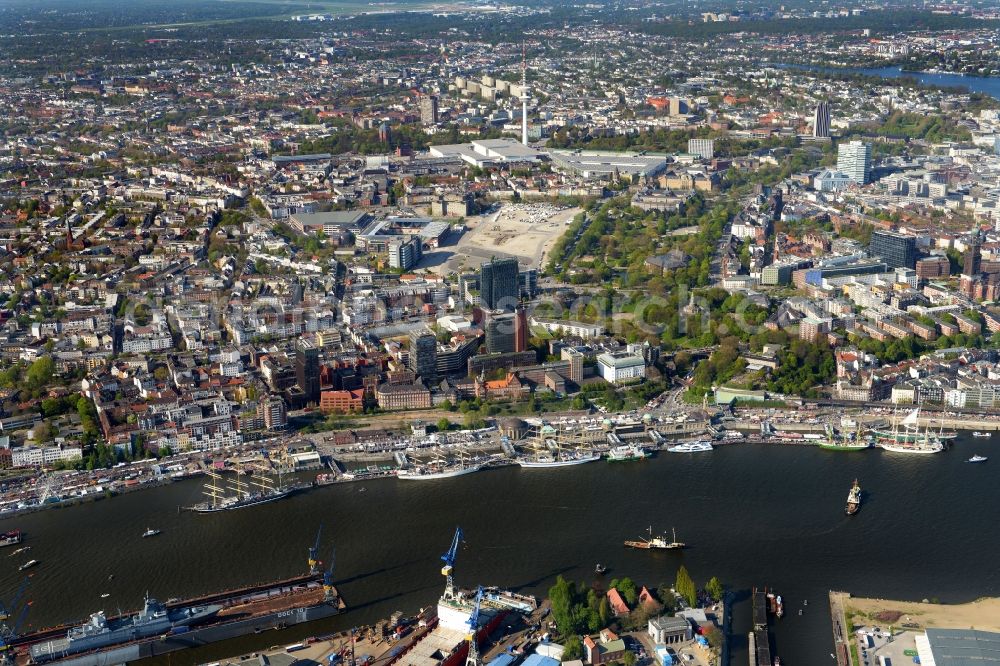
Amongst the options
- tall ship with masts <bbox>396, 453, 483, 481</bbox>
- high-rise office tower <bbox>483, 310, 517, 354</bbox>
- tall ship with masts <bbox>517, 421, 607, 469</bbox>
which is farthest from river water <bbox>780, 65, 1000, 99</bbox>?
tall ship with masts <bbox>396, 453, 483, 481</bbox>

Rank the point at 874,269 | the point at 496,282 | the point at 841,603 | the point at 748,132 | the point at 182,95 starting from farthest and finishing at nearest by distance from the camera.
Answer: the point at 182,95
the point at 748,132
the point at 874,269
the point at 496,282
the point at 841,603

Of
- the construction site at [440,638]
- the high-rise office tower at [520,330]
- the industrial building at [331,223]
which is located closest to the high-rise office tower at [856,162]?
the industrial building at [331,223]

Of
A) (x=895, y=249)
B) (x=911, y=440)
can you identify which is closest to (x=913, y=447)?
(x=911, y=440)

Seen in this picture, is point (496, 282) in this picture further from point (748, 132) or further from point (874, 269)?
point (748, 132)

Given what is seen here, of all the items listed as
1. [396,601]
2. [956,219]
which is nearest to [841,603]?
[396,601]

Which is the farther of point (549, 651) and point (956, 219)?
point (956, 219)

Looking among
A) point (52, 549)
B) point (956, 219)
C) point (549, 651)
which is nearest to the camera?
point (549, 651)
